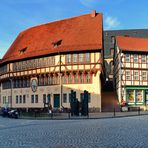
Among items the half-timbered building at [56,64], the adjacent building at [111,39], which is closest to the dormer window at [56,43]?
the half-timbered building at [56,64]

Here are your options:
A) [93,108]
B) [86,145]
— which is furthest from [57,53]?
[86,145]

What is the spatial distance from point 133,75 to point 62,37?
41.7ft

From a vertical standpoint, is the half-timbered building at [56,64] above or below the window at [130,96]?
above

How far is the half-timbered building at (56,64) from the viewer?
46.9 meters

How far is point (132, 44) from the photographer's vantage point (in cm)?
5256

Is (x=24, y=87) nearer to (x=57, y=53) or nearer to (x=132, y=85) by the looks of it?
(x=57, y=53)

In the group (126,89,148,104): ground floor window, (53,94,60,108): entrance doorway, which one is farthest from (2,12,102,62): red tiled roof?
(126,89,148,104): ground floor window

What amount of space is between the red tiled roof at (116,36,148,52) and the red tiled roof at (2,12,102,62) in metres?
4.59

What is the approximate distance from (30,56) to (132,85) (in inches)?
670

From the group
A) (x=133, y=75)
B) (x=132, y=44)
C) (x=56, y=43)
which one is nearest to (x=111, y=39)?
(x=132, y=44)

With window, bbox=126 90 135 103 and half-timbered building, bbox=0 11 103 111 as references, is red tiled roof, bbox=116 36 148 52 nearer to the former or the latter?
half-timbered building, bbox=0 11 103 111

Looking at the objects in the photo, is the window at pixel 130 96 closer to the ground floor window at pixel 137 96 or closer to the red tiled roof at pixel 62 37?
the ground floor window at pixel 137 96

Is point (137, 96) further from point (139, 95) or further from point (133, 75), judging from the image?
point (133, 75)

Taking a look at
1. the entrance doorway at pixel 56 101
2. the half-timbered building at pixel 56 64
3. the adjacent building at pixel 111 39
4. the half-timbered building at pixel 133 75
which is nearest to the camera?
the half-timbered building at pixel 56 64
